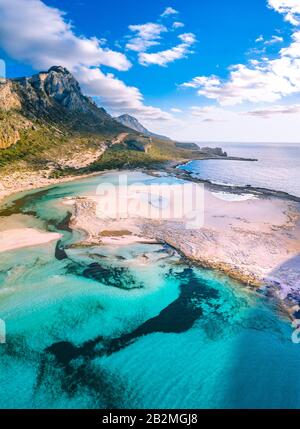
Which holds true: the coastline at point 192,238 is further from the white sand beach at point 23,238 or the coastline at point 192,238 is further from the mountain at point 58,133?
the mountain at point 58,133

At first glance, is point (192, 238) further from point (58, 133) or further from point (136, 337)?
point (58, 133)

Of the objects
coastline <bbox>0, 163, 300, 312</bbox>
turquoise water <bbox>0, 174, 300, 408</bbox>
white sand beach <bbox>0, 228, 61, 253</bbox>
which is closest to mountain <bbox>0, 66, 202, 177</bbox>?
coastline <bbox>0, 163, 300, 312</bbox>

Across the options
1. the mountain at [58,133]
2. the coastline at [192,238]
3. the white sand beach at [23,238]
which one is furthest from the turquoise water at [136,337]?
the mountain at [58,133]

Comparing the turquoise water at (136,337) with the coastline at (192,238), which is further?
the coastline at (192,238)

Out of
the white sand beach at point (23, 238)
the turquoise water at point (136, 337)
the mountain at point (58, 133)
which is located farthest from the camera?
the mountain at point (58, 133)

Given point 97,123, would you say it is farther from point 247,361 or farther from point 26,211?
point 247,361

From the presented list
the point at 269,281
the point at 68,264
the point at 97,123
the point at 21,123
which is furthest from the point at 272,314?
the point at 97,123
